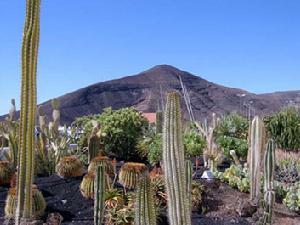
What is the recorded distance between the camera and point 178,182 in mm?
3957

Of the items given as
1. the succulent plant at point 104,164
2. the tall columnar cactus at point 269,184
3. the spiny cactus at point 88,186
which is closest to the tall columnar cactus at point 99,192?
the spiny cactus at point 88,186

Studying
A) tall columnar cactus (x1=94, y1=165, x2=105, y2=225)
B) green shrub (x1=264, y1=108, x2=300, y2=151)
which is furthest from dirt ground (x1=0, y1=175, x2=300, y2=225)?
green shrub (x1=264, y1=108, x2=300, y2=151)

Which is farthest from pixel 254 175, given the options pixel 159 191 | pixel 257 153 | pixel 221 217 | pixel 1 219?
pixel 1 219

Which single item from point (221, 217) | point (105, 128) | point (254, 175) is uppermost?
point (105, 128)

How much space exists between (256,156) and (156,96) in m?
28.1

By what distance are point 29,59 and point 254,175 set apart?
215 inches

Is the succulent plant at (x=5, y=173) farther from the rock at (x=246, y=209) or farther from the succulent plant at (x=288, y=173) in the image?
the succulent plant at (x=288, y=173)

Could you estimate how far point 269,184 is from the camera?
7973 millimetres

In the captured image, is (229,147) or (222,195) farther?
(229,147)

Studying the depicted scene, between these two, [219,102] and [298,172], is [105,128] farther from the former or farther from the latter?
[219,102]

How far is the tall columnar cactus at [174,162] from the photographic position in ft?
12.9

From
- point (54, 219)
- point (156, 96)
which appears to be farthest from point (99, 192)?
point (156, 96)

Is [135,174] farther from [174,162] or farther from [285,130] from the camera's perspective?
[285,130]

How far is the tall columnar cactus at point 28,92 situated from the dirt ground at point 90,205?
3010 millimetres
